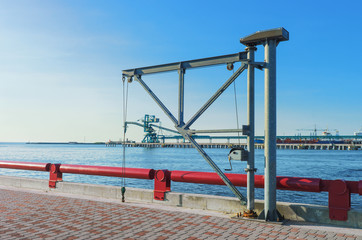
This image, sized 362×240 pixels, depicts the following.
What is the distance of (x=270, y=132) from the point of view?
7.00 metres

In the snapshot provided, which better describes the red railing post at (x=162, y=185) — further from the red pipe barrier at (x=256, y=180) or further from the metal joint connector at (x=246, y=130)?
the metal joint connector at (x=246, y=130)

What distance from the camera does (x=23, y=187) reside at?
11852mm

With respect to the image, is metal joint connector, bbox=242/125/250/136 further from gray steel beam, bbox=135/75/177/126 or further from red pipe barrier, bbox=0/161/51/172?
red pipe barrier, bbox=0/161/51/172

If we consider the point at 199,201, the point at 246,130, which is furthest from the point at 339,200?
the point at 199,201

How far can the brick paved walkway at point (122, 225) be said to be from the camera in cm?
585

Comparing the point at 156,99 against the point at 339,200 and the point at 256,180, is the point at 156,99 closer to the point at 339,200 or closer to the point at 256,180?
the point at 256,180

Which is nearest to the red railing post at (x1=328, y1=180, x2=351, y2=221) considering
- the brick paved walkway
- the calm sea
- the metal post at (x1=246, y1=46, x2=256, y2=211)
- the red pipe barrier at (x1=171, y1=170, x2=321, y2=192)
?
the red pipe barrier at (x1=171, y1=170, x2=321, y2=192)

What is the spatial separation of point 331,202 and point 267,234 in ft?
5.84

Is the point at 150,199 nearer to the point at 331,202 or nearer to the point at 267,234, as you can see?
the point at 267,234

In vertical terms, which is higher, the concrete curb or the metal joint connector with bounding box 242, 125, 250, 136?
the metal joint connector with bounding box 242, 125, 250, 136

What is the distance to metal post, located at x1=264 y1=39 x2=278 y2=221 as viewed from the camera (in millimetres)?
6918

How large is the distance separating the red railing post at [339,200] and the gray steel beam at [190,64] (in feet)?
10.9

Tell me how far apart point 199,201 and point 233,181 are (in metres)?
1.03

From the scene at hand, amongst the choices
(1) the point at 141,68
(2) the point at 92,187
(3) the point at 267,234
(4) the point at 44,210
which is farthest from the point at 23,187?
(3) the point at 267,234
